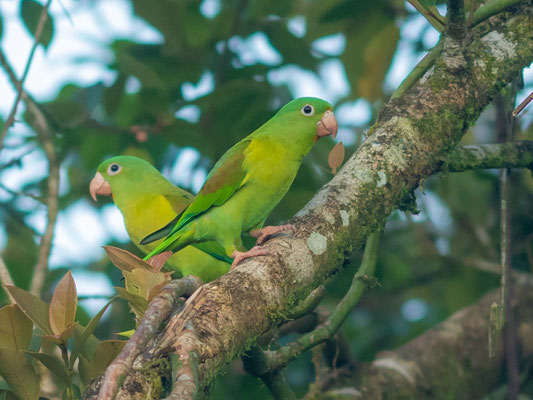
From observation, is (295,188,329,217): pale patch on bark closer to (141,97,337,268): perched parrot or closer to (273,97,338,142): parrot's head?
(141,97,337,268): perched parrot

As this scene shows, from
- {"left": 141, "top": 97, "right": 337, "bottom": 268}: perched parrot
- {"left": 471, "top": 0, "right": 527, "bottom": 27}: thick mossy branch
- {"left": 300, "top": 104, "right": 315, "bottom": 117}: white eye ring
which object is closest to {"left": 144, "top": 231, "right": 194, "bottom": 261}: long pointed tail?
{"left": 141, "top": 97, "right": 337, "bottom": 268}: perched parrot

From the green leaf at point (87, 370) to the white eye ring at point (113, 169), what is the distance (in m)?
1.67

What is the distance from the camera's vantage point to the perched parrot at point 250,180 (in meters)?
2.61

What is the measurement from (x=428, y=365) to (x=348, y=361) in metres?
0.48

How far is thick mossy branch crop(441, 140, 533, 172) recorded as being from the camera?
2.11 metres

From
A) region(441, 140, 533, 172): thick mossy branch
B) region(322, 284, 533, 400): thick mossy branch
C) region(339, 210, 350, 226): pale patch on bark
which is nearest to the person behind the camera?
region(339, 210, 350, 226): pale patch on bark

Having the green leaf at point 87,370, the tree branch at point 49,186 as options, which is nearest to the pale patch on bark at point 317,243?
the green leaf at point 87,370

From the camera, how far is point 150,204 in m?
3.19

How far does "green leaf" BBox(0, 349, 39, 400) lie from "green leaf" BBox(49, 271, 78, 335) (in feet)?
0.42

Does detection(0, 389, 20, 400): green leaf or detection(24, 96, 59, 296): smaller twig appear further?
detection(24, 96, 59, 296): smaller twig

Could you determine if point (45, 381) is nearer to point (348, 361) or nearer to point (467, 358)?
point (348, 361)

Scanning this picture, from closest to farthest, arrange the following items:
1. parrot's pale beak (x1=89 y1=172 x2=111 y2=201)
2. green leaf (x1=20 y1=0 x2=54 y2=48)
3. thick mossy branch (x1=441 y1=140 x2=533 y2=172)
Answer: thick mossy branch (x1=441 y1=140 x2=533 y2=172), green leaf (x1=20 y1=0 x2=54 y2=48), parrot's pale beak (x1=89 y1=172 x2=111 y2=201)

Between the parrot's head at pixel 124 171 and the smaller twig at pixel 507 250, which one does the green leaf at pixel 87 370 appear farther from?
the parrot's head at pixel 124 171

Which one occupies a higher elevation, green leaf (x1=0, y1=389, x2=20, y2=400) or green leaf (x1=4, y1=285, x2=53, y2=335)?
A: green leaf (x1=4, y1=285, x2=53, y2=335)
